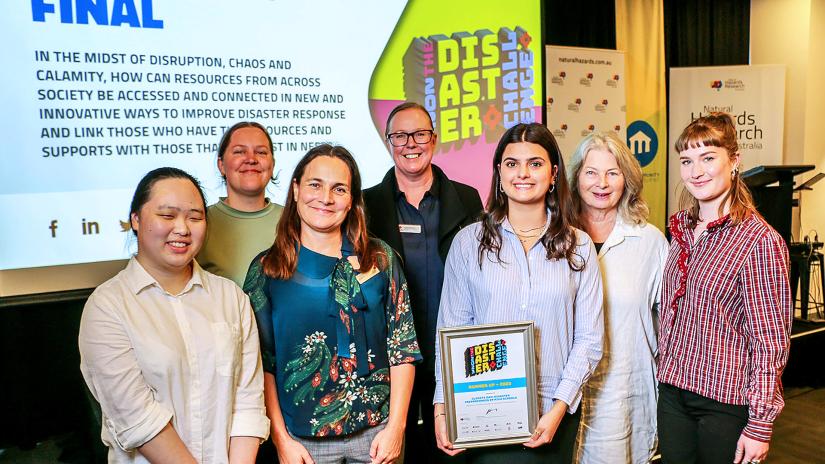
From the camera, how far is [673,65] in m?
6.97

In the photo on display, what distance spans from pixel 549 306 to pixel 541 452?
0.49 meters

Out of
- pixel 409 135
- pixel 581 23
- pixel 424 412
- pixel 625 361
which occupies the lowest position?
pixel 424 412

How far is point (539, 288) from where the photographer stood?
2.14 meters

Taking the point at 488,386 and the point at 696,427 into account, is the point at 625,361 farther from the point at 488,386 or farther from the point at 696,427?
the point at 488,386

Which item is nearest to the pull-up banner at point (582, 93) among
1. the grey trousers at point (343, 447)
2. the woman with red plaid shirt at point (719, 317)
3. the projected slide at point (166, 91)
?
the projected slide at point (166, 91)

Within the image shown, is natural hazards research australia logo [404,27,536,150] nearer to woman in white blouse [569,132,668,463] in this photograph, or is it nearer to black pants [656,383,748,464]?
woman in white blouse [569,132,668,463]

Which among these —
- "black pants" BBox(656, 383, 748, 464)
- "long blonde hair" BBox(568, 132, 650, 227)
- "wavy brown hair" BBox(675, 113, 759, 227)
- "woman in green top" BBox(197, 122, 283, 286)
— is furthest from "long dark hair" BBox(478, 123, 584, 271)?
"woman in green top" BBox(197, 122, 283, 286)

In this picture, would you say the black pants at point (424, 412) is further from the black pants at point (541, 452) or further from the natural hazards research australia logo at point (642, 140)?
the natural hazards research australia logo at point (642, 140)

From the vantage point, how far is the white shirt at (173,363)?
5.87 feet

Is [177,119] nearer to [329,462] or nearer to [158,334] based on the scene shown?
[158,334]

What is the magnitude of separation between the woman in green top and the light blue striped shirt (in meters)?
1.10

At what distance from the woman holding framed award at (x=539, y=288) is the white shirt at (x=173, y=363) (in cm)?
67

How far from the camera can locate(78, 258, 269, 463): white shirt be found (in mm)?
1788

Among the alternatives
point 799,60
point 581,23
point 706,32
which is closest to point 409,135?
point 581,23
